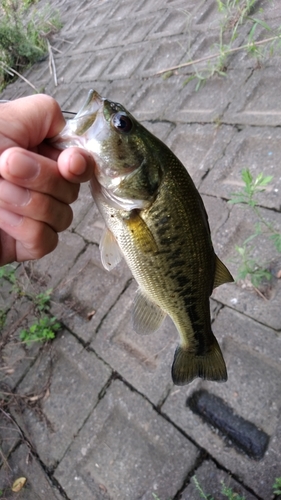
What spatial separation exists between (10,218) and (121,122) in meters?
0.57

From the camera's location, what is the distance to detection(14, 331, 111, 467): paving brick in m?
2.85

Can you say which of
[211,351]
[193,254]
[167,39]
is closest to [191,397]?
[211,351]

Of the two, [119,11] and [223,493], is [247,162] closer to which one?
[223,493]

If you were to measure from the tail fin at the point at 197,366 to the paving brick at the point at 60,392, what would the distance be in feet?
3.74

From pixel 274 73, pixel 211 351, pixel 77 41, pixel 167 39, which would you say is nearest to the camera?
pixel 211 351

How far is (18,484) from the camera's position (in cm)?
282

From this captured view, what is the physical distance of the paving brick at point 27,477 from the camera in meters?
2.70

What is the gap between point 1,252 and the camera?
2080 mm

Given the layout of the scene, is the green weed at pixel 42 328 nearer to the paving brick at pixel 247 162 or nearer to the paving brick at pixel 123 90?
the paving brick at pixel 247 162

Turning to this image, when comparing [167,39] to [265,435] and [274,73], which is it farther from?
[265,435]

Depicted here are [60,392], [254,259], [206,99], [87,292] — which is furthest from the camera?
[206,99]

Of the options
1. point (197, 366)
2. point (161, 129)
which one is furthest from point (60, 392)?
point (161, 129)

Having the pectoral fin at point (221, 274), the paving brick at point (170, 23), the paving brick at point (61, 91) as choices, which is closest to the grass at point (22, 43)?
the paving brick at point (61, 91)

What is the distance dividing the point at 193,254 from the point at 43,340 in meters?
2.10
